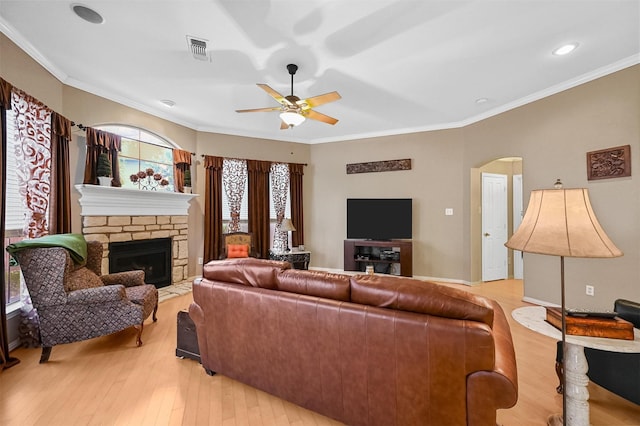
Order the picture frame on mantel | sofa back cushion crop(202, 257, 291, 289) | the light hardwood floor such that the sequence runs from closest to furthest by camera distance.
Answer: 1. the light hardwood floor
2. sofa back cushion crop(202, 257, 291, 289)
3. the picture frame on mantel

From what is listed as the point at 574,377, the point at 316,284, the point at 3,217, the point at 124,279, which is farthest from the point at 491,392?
the point at 3,217

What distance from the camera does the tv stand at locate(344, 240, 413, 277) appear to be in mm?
5332

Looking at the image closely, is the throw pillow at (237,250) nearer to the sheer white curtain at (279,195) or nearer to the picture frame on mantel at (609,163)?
the sheer white curtain at (279,195)

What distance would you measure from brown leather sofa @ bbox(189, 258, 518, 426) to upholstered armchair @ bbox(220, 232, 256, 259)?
3071mm

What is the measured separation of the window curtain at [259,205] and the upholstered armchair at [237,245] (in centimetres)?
30

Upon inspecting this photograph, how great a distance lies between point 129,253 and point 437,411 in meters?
4.49

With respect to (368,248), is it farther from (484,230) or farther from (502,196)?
(502,196)

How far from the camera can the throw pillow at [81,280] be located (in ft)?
8.65

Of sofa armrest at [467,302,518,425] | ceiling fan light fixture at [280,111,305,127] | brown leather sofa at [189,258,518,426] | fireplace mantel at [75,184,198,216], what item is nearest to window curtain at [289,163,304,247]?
fireplace mantel at [75,184,198,216]

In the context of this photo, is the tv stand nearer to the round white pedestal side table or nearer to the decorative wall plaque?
the decorative wall plaque

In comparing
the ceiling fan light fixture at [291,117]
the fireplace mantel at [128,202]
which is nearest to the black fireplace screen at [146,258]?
the fireplace mantel at [128,202]

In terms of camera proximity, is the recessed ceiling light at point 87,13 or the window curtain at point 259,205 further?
the window curtain at point 259,205

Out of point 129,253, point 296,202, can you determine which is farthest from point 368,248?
point 129,253

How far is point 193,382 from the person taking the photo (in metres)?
2.18
